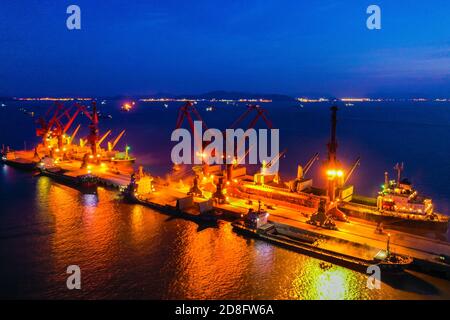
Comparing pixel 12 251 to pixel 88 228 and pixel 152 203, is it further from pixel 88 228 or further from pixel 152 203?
pixel 152 203

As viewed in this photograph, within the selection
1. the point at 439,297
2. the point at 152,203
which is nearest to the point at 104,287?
the point at 152,203

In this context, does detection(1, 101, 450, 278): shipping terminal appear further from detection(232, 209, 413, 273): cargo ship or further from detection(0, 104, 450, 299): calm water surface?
detection(0, 104, 450, 299): calm water surface

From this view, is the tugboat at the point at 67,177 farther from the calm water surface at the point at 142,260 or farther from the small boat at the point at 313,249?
the small boat at the point at 313,249

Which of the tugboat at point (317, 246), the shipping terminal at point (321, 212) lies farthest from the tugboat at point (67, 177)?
the tugboat at point (317, 246)

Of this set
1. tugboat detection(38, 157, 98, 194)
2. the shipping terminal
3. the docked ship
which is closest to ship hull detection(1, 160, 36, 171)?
tugboat detection(38, 157, 98, 194)

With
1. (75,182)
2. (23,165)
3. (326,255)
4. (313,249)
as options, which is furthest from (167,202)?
(23,165)
